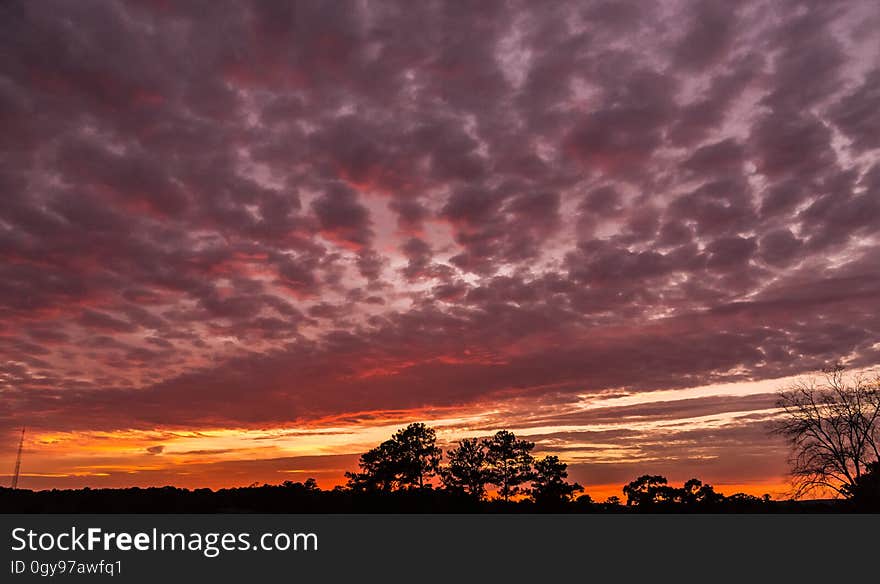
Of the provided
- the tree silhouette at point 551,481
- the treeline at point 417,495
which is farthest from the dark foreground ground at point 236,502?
the tree silhouette at point 551,481

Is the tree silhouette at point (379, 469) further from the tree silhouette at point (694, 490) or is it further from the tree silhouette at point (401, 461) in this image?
the tree silhouette at point (694, 490)

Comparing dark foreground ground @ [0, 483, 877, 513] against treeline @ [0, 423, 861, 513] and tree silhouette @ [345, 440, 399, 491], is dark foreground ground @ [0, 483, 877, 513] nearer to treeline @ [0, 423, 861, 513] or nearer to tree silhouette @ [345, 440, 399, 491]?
treeline @ [0, 423, 861, 513]

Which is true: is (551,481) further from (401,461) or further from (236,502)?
(236,502)

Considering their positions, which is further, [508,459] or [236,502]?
[508,459]

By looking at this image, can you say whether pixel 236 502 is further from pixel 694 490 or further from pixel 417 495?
pixel 694 490

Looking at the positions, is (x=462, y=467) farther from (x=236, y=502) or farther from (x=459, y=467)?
(x=236, y=502)

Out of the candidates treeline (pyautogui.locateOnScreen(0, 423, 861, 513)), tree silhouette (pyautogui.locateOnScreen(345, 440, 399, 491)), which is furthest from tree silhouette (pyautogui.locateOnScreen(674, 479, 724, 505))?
tree silhouette (pyautogui.locateOnScreen(345, 440, 399, 491))

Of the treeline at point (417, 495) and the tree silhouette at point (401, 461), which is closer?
the treeline at point (417, 495)

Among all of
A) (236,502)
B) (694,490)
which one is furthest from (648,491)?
(236,502)

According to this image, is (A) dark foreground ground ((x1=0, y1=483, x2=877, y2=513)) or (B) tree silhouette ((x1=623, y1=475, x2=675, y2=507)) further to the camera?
(B) tree silhouette ((x1=623, y1=475, x2=675, y2=507))
